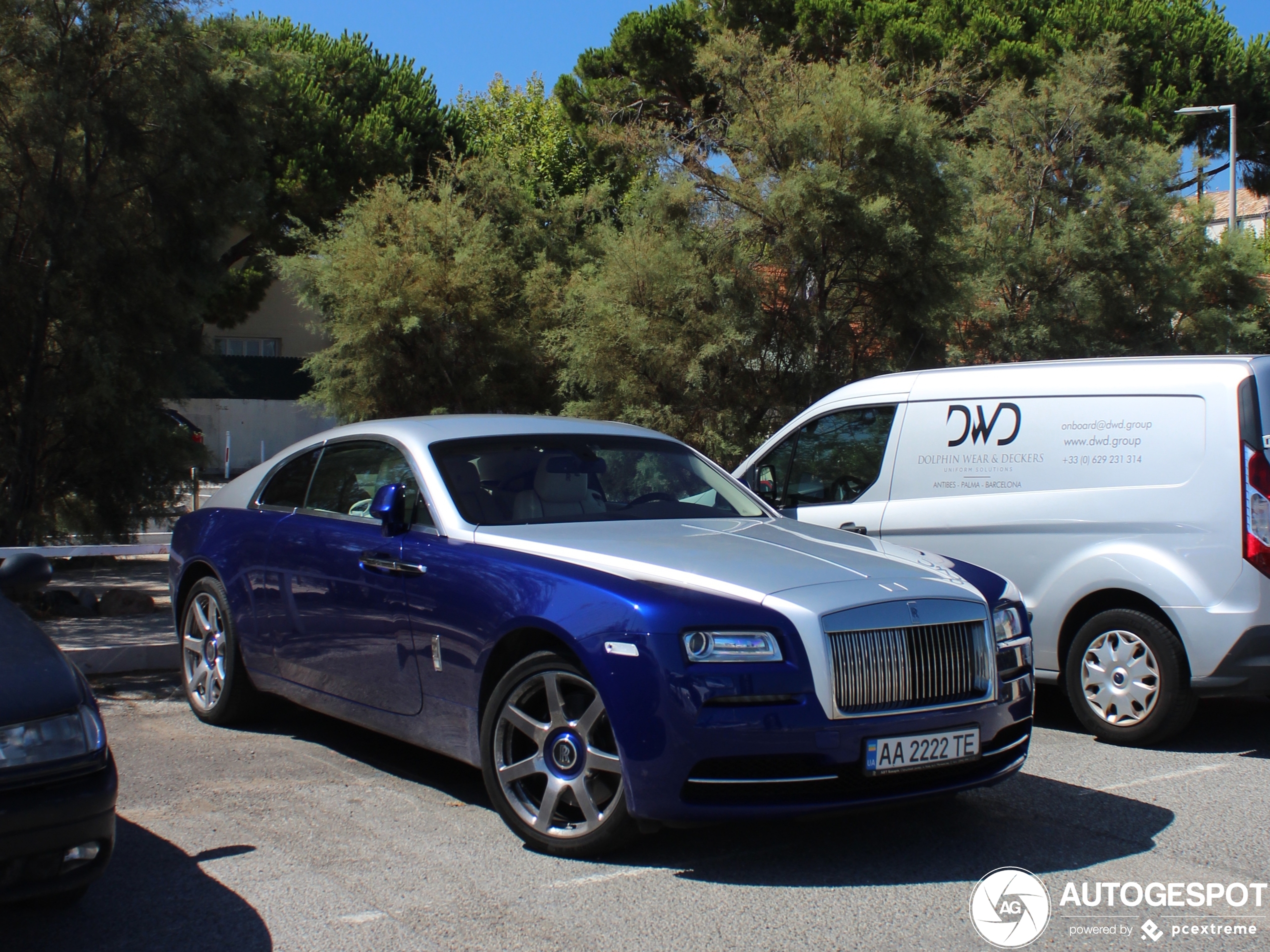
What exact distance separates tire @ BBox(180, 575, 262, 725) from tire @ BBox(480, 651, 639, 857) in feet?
7.11

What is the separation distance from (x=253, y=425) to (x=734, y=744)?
34954 mm

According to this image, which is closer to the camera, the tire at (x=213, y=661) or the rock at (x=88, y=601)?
the tire at (x=213, y=661)

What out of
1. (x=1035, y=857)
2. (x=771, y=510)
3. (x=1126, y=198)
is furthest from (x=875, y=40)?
(x=1035, y=857)

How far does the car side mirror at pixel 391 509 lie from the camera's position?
501 cm

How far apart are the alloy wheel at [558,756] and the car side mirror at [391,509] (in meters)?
1.06

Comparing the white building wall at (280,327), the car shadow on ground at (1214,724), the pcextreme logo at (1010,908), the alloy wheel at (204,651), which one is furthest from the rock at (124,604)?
the white building wall at (280,327)

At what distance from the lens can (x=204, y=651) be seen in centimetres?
633

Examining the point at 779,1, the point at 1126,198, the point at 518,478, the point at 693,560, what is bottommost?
the point at 693,560

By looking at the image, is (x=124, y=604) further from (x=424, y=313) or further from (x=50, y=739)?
(x=424, y=313)

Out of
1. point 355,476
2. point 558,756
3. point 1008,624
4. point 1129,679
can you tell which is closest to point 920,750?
point 1008,624

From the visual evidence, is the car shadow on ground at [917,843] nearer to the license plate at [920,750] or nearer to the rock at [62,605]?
the license plate at [920,750]

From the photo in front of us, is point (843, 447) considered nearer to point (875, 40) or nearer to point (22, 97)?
point (22, 97)

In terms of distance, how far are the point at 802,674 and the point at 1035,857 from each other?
47.6 inches

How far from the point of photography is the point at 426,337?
2030 cm
